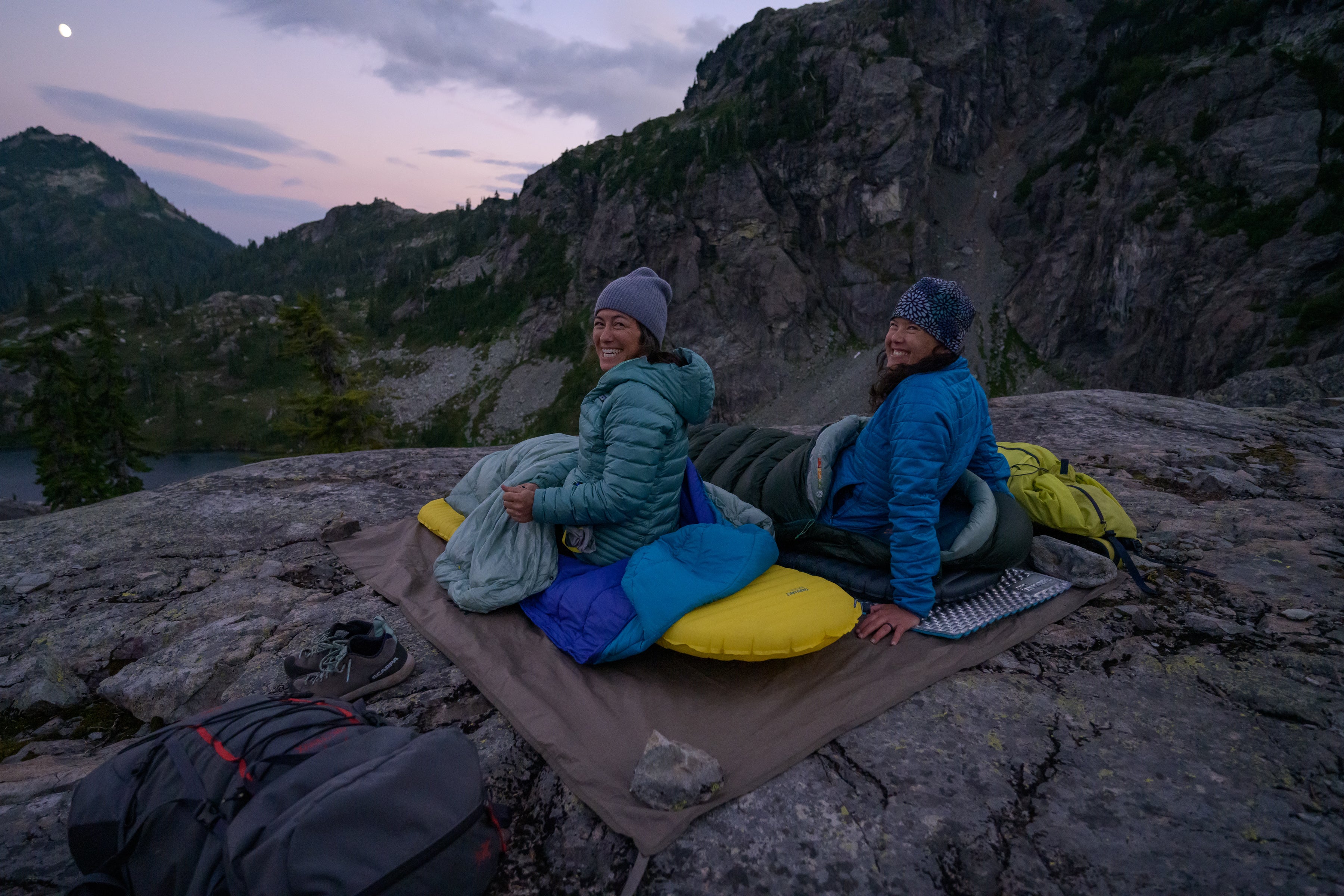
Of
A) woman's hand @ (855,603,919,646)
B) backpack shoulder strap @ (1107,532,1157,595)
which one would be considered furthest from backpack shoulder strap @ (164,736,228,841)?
backpack shoulder strap @ (1107,532,1157,595)

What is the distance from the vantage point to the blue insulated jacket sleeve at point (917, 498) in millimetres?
3324

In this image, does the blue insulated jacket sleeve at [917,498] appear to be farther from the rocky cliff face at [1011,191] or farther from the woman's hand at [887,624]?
the rocky cliff face at [1011,191]

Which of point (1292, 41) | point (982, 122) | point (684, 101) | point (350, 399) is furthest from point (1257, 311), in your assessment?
point (684, 101)

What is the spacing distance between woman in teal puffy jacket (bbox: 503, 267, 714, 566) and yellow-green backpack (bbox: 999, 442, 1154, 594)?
2.44m

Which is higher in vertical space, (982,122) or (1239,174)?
(982,122)

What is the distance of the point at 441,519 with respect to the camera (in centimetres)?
520

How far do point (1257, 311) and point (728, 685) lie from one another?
40.6m

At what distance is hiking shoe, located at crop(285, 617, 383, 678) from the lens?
3.11 m

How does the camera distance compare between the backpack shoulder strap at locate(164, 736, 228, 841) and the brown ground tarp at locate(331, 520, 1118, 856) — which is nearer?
the backpack shoulder strap at locate(164, 736, 228, 841)

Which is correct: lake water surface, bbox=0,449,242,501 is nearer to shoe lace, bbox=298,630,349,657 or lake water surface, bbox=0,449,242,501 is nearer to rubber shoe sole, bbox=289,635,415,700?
shoe lace, bbox=298,630,349,657

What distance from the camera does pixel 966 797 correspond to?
2367mm

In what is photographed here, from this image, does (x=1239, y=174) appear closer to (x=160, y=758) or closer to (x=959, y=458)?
(x=959, y=458)

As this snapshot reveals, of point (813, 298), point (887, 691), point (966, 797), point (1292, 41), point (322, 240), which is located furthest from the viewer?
point (322, 240)

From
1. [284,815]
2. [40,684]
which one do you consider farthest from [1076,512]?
[40,684]
